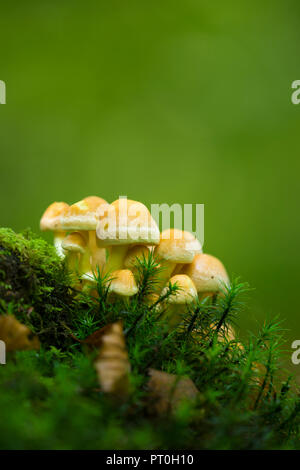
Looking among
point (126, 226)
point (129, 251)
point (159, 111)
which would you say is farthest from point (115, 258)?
point (159, 111)

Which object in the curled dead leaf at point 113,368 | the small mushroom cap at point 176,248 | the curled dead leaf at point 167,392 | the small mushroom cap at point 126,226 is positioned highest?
the small mushroom cap at point 126,226

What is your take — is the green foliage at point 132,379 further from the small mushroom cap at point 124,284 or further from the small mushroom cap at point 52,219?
the small mushroom cap at point 52,219

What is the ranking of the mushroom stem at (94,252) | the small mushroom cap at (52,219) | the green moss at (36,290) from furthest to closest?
the small mushroom cap at (52,219) → the mushroom stem at (94,252) → the green moss at (36,290)

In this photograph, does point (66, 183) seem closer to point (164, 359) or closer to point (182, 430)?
point (164, 359)

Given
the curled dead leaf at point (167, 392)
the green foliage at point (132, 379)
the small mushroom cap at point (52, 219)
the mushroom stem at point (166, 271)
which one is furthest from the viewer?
the small mushroom cap at point (52, 219)

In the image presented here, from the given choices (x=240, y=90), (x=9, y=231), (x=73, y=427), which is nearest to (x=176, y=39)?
(x=240, y=90)

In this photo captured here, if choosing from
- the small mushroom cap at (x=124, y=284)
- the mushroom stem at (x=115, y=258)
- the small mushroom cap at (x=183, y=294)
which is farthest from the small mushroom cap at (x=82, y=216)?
the small mushroom cap at (x=183, y=294)
